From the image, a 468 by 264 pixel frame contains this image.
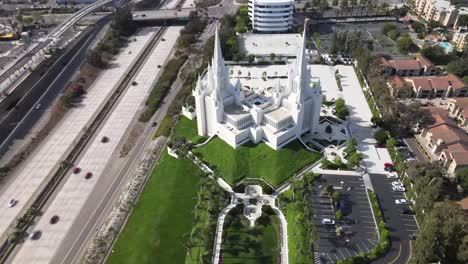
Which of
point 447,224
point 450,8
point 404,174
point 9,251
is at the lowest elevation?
point 9,251

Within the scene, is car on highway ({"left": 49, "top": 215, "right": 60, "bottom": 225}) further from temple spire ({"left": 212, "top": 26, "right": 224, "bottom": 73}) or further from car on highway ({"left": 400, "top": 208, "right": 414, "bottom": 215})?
car on highway ({"left": 400, "top": 208, "right": 414, "bottom": 215})

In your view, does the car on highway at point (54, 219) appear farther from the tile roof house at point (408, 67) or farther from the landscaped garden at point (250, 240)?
the tile roof house at point (408, 67)

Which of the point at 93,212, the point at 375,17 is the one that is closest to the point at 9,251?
the point at 93,212

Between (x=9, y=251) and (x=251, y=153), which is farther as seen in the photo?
(x=251, y=153)

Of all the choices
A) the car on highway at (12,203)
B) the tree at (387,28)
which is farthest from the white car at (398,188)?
the tree at (387,28)

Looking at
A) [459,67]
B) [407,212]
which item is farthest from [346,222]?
[459,67]

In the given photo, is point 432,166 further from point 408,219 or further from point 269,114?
point 269,114

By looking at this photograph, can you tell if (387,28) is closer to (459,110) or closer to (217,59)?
(459,110)
